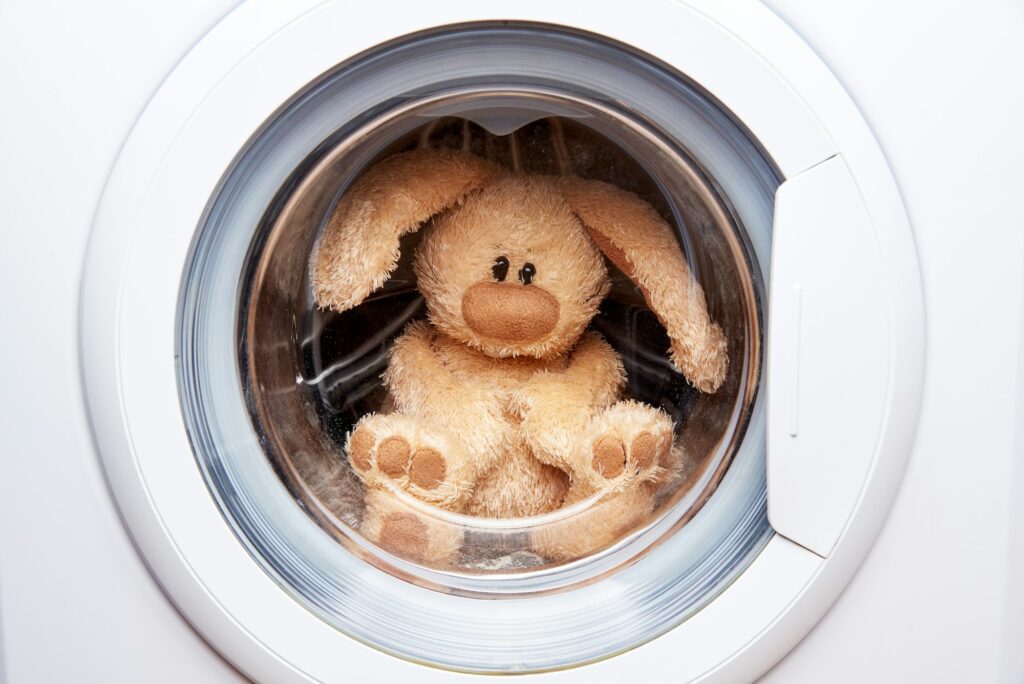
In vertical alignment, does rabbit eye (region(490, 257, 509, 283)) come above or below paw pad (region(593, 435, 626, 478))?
above

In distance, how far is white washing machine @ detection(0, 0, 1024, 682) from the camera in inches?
21.6

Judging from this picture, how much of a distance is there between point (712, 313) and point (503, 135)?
0.22m

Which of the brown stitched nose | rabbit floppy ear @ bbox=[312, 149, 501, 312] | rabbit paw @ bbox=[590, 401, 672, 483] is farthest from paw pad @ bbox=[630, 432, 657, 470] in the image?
rabbit floppy ear @ bbox=[312, 149, 501, 312]

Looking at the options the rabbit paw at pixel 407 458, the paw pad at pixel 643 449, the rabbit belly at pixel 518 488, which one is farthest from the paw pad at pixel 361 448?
the paw pad at pixel 643 449

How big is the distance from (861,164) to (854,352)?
128mm

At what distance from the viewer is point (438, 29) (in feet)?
1.76

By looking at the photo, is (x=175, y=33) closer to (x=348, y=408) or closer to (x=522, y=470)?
(x=348, y=408)

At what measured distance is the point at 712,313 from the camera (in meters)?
0.66

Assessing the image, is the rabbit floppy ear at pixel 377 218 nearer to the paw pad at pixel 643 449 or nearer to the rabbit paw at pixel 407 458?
the rabbit paw at pixel 407 458

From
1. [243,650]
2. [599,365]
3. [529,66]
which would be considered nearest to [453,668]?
[243,650]

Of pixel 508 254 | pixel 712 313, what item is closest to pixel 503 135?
pixel 508 254

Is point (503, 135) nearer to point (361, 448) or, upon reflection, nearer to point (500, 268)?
point (500, 268)

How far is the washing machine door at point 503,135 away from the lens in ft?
1.78

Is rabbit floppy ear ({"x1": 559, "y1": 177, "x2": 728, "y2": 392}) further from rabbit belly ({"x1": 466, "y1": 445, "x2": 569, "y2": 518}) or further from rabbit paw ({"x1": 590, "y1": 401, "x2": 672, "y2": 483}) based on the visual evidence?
rabbit belly ({"x1": 466, "y1": 445, "x2": 569, "y2": 518})
